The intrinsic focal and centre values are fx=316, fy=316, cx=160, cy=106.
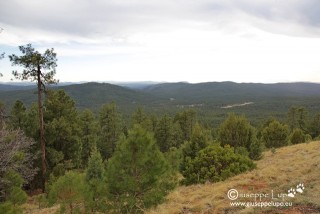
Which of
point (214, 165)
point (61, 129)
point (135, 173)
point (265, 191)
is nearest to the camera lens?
point (135, 173)

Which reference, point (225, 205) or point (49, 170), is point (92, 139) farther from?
point (225, 205)

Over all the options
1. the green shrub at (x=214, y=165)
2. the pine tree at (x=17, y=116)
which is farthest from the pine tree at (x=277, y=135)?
the pine tree at (x=17, y=116)

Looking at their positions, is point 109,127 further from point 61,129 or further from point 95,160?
point 95,160

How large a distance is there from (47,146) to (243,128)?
16970 mm

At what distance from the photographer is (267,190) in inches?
452

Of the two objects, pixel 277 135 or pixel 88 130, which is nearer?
pixel 277 135

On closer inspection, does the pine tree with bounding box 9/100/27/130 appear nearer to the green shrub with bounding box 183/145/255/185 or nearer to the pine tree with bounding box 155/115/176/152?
the green shrub with bounding box 183/145/255/185

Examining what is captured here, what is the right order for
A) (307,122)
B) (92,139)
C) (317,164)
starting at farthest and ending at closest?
1. (307,122)
2. (92,139)
3. (317,164)

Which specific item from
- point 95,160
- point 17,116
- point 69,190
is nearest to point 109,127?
point 17,116

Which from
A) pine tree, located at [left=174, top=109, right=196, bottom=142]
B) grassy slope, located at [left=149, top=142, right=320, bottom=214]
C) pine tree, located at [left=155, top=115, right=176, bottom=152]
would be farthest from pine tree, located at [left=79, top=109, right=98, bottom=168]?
grassy slope, located at [left=149, top=142, right=320, bottom=214]

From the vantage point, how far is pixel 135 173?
34.5 feet

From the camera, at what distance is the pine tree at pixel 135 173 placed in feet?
33.8

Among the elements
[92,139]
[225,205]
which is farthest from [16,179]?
[92,139]

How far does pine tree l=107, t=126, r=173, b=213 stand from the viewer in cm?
1029
